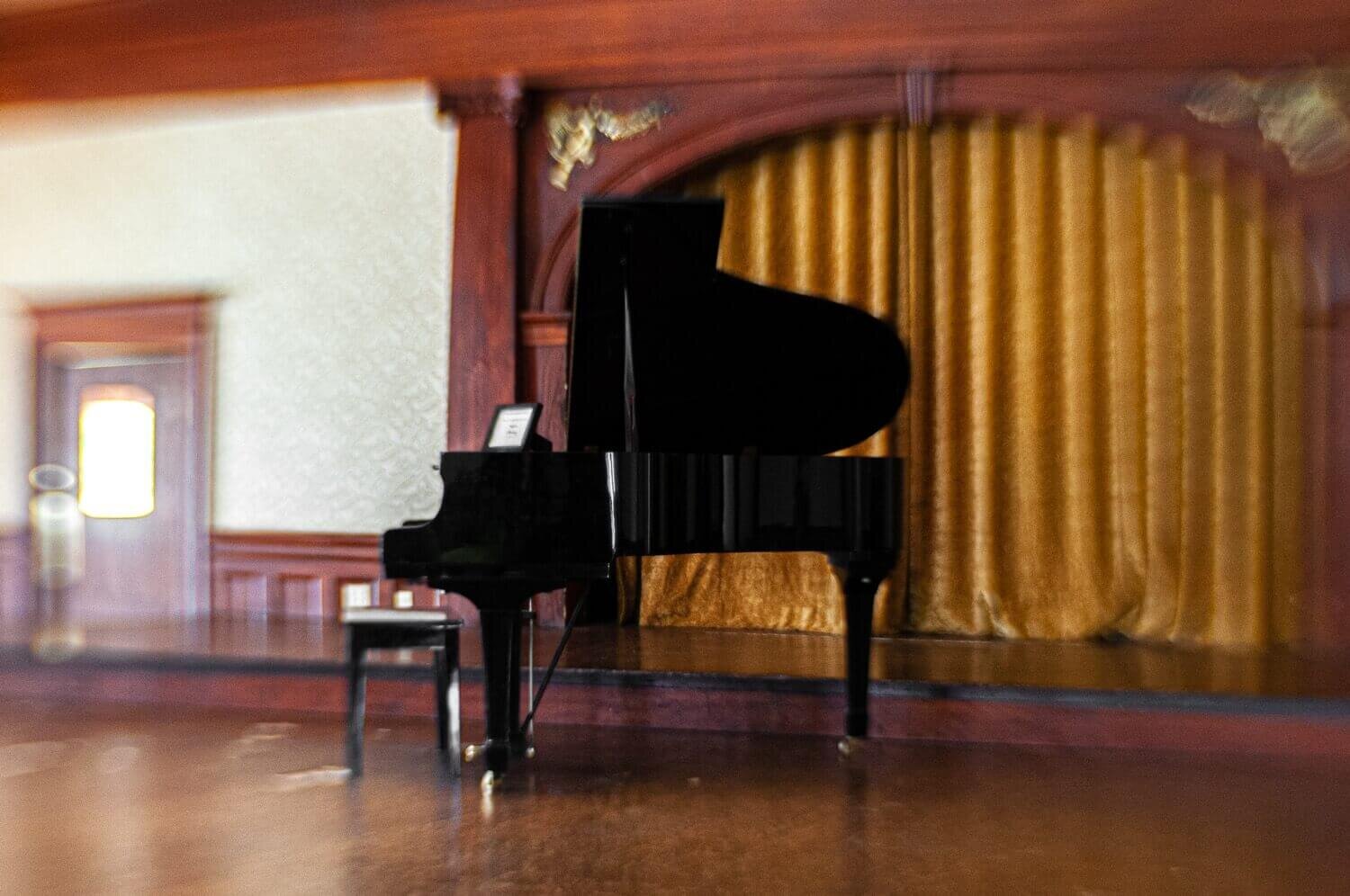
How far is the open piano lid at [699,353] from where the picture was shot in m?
3.13

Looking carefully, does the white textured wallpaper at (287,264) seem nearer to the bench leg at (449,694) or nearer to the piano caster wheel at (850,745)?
the bench leg at (449,694)

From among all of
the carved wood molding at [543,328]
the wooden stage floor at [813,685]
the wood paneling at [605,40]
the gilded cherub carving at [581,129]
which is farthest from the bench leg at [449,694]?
the wood paneling at [605,40]

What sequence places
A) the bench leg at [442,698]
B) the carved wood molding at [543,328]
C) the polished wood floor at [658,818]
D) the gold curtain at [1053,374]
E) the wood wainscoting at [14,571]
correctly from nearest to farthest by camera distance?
the polished wood floor at [658,818] < the bench leg at [442,698] < the gold curtain at [1053,374] < the carved wood molding at [543,328] < the wood wainscoting at [14,571]

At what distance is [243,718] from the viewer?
163 inches

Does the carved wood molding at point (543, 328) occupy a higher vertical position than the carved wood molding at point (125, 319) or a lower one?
lower

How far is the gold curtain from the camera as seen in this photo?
511 centimetres

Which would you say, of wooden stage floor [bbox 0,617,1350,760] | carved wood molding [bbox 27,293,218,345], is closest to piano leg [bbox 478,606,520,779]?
wooden stage floor [bbox 0,617,1350,760]

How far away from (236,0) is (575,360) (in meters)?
3.85

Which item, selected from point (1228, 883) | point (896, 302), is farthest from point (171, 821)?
point (896, 302)

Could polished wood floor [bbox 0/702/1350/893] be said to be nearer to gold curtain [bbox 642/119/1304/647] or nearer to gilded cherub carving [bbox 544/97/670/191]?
gold curtain [bbox 642/119/1304/647]

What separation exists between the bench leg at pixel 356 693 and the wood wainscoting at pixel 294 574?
87.8 inches

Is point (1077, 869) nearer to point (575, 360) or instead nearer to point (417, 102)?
point (575, 360)

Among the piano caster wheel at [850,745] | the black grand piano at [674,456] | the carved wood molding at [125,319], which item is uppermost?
the carved wood molding at [125,319]

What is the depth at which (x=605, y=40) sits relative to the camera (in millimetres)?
5379
